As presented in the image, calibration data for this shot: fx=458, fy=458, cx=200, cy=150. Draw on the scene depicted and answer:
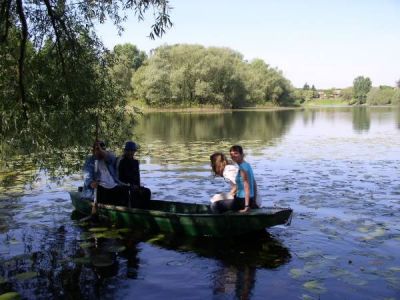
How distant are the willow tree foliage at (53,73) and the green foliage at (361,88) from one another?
6467 inches

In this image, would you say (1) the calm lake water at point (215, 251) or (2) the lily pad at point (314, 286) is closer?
(2) the lily pad at point (314, 286)

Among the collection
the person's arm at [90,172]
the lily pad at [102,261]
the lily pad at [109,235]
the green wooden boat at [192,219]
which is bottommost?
the lily pad at [102,261]

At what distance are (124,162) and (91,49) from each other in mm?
2625

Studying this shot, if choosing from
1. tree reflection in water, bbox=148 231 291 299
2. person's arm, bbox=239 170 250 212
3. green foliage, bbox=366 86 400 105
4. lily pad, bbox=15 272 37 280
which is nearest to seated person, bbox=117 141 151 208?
tree reflection in water, bbox=148 231 291 299

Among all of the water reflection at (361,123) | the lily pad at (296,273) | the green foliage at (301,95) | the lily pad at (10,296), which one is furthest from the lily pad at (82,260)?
the green foliage at (301,95)

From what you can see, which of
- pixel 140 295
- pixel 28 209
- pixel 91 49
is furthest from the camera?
pixel 28 209

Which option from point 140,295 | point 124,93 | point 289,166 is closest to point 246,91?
point 289,166

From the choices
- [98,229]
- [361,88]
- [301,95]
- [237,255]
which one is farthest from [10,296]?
[361,88]

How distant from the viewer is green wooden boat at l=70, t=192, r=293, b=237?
8406 mm

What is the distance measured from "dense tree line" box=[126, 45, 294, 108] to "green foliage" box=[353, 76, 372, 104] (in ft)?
313

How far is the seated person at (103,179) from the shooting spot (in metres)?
9.92

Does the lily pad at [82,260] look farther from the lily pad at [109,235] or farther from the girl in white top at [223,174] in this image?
the girl in white top at [223,174]

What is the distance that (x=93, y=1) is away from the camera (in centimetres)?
953

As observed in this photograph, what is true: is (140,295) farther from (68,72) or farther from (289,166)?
(289,166)
